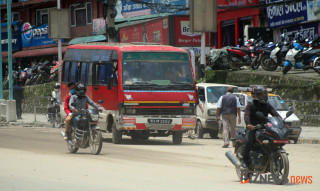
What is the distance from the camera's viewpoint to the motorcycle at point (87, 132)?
16.5 m

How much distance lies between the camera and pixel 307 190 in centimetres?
1045

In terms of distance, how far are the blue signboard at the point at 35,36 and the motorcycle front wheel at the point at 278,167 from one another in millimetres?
44592

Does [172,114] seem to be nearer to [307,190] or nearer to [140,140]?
[140,140]

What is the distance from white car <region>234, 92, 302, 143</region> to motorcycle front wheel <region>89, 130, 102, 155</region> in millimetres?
7504

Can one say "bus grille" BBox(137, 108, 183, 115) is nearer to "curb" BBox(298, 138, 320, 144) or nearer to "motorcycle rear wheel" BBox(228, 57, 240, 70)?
"curb" BBox(298, 138, 320, 144)

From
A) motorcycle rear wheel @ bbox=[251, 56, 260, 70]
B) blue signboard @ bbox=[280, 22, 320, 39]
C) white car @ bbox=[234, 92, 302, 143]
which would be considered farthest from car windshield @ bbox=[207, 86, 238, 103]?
blue signboard @ bbox=[280, 22, 320, 39]

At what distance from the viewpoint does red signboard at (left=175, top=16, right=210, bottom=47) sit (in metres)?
33.8

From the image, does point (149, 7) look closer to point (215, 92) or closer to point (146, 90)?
point (215, 92)

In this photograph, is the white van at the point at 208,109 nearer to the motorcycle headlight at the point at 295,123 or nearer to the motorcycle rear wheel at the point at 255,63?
the motorcycle headlight at the point at 295,123

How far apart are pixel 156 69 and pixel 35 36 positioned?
125ft

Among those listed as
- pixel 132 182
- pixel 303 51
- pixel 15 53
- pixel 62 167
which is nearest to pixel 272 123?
pixel 132 182

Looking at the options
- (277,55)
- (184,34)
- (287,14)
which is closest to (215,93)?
(277,55)

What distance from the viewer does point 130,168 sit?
529 inches

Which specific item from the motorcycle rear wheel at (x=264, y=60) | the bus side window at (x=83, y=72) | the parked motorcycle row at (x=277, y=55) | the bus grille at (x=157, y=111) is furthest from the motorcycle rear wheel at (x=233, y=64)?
the bus grille at (x=157, y=111)
